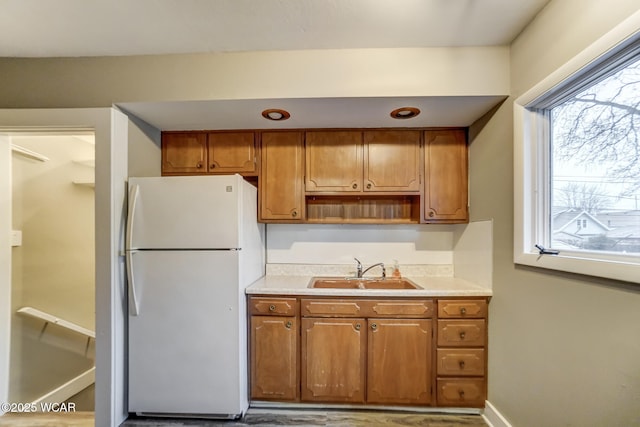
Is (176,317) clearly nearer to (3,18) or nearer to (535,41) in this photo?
(3,18)

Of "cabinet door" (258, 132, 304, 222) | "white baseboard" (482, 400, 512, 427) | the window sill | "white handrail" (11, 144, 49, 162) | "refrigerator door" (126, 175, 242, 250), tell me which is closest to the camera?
the window sill

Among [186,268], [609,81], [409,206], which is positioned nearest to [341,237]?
[409,206]

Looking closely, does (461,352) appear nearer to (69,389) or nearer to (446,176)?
(446,176)

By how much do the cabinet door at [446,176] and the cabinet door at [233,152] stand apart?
4.70 feet

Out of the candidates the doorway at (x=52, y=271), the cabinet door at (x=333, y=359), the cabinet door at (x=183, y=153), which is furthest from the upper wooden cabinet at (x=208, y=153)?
the cabinet door at (x=333, y=359)

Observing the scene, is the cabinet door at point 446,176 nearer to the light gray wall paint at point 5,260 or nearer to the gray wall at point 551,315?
the gray wall at point 551,315

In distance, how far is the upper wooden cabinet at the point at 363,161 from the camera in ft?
7.34

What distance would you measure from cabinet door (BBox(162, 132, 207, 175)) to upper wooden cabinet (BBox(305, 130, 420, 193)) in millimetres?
886

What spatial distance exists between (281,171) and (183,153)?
84 centimetres

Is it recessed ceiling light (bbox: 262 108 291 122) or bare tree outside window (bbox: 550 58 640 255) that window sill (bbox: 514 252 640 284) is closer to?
bare tree outside window (bbox: 550 58 640 255)

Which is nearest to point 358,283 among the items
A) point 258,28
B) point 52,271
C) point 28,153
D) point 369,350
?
point 369,350

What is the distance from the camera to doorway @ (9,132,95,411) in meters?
2.24

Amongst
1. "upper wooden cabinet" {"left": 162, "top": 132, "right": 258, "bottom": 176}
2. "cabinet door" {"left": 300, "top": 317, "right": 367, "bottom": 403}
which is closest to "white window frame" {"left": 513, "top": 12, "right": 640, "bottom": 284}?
"cabinet door" {"left": 300, "top": 317, "right": 367, "bottom": 403}

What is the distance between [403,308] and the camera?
195 cm
